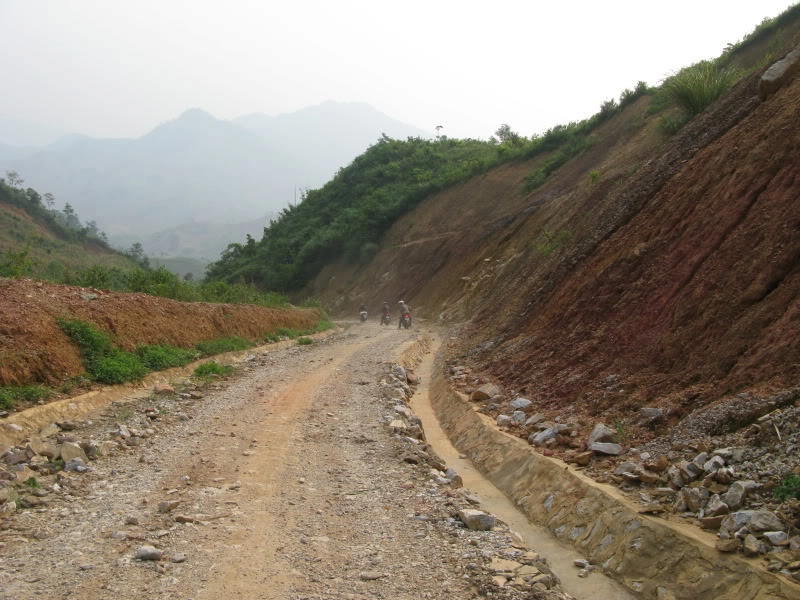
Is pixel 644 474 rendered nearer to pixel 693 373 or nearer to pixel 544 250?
pixel 693 373

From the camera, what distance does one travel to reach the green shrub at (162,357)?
12.7 m

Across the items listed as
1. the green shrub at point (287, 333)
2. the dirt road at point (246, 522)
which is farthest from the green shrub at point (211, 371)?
the green shrub at point (287, 333)

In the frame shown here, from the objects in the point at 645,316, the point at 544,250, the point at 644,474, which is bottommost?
the point at 644,474

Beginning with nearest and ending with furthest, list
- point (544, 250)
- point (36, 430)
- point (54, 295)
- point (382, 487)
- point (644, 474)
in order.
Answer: point (644, 474) < point (382, 487) < point (36, 430) < point (54, 295) < point (544, 250)

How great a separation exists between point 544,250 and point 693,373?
13.5m

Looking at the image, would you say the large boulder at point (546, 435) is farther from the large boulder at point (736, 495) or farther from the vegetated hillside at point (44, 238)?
the vegetated hillside at point (44, 238)

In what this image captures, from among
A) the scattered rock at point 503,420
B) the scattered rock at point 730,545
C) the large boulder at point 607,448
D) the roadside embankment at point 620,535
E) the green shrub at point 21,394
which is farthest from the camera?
the scattered rock at point 503,420

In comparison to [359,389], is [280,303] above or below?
above

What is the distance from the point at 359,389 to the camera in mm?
12805

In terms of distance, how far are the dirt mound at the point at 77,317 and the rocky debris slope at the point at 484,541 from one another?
18.8ft

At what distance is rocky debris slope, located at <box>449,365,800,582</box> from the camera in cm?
457

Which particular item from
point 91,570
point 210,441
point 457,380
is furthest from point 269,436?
point 457,380

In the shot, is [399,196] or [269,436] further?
[399,196]

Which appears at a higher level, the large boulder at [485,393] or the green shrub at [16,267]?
the green shrub at [16,267]
